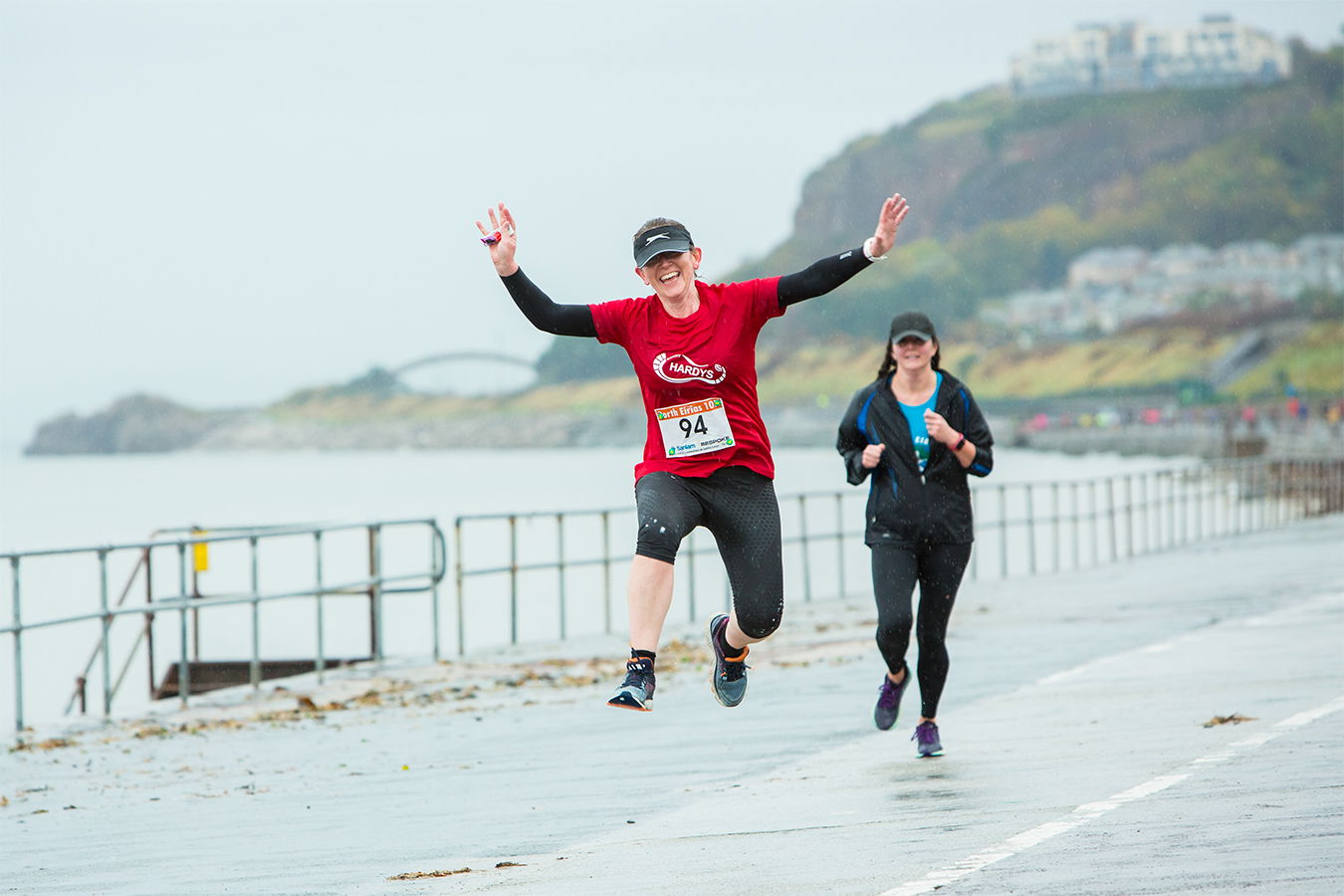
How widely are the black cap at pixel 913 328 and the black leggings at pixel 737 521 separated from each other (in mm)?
1165

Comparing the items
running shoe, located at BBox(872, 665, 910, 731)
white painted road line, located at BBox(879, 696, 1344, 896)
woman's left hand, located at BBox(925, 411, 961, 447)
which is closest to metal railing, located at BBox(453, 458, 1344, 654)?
running shoe, located at BBox(872, 665, 910, 731)

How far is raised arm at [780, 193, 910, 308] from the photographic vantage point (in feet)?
21.7

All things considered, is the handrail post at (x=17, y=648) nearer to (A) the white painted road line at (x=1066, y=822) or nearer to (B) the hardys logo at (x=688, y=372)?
(B) the hardys logo at (x=688, y=372)

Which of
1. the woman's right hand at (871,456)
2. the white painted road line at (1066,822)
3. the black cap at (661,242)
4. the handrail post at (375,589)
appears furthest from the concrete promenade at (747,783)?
the black cap at (661,242)

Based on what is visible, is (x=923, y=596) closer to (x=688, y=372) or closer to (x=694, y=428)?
(x=694, y=428)

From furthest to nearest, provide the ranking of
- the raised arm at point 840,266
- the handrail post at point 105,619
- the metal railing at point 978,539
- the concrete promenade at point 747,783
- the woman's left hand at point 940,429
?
the metal railing at point 978,539 → the handrail post at point 105,619 → the woman's left hand at point 940,429 → the raised arm at point 840,266 → the concrete promenade at point 747,783

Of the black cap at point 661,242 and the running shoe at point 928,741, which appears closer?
the black cap at point 661,242

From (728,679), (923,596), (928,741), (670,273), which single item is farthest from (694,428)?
(928,741)

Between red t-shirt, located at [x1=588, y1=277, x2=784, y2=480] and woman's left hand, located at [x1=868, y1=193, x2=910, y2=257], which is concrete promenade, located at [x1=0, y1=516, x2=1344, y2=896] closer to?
red t-shirt, located at [x1=588, y1=277, x2=784, y2=480]

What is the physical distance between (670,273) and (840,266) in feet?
2.10

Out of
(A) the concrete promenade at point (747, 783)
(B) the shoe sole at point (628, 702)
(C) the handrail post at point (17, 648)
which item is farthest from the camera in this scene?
(C) the handrail post at point (17, 648)

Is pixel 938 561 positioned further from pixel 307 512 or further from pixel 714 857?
pixel 307 512

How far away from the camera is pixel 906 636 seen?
25.7 feet

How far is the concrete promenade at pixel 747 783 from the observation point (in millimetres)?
5430
